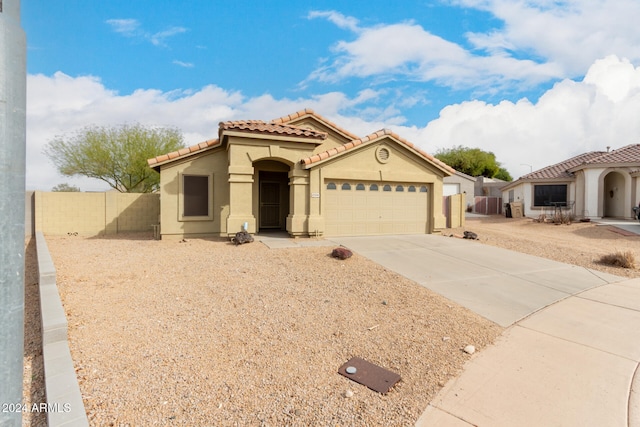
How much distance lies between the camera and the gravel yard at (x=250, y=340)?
310cm

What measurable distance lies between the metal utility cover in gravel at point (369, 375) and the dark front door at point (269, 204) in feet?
37.6

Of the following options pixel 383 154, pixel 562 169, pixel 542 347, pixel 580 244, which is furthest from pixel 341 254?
pixel 562 169

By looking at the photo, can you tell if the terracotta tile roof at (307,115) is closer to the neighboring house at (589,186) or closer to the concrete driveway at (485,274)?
the concrete driveway at (485,274)

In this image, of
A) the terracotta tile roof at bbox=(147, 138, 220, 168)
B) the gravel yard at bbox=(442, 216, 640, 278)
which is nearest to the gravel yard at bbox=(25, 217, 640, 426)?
the gravel yard at bbox=(442, 216, 640, 278)

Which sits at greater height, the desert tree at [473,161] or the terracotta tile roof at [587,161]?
the desert tree at [473,161]

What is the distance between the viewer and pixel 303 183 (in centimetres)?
1219

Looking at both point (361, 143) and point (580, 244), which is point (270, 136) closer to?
point (361, 143)

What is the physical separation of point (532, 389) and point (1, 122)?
472 cm

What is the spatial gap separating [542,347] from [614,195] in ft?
81.7

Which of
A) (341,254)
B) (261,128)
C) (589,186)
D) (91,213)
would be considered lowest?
(341,254)

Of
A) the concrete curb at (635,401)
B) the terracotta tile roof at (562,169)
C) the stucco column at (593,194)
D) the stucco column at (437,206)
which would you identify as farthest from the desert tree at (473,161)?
the concrete curb at (635,401)

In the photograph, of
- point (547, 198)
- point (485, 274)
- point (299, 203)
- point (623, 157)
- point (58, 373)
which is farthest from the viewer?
point (547, 198)

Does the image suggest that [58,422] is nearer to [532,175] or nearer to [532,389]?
[532,389]

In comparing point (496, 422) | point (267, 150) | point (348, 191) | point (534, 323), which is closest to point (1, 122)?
point (496, 422)
